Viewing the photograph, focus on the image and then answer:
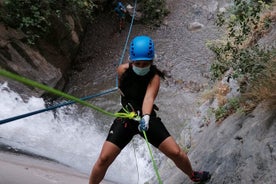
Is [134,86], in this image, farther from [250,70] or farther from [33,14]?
[33,14]

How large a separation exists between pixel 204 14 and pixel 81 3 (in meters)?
4.31

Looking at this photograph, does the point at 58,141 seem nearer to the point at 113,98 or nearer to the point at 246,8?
the point at 113,98

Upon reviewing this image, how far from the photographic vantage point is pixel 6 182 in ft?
11.5

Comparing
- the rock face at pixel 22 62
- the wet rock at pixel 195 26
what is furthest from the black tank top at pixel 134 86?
the wet rock at pixel 195 26

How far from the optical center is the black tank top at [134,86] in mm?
3590

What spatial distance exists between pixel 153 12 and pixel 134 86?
319 inches

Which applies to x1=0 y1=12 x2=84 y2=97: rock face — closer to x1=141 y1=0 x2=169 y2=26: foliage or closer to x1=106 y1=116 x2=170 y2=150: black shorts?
x1=141 y1=0 x2=169 y2=26: foliage

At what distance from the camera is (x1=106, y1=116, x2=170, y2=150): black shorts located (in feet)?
11.3

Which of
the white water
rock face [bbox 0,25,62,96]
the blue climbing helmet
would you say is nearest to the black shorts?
the blue climbing helmet

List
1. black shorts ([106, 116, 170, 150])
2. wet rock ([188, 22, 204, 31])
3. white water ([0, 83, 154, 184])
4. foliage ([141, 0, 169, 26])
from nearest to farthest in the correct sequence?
black shorts ([106, 116, 170, 150]), white water ([0, 83, 154, 184]), wet rock ([188, 22, 204, 31]), foliage ([141, 0, 169, 26])

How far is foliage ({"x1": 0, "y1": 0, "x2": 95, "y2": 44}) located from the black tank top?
465 centimetres

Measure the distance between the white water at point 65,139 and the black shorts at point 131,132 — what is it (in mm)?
2003

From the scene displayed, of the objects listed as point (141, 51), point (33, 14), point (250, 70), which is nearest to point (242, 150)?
point (250, 70)

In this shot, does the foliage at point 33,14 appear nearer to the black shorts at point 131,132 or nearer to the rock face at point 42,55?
the rock face at point 42,55
